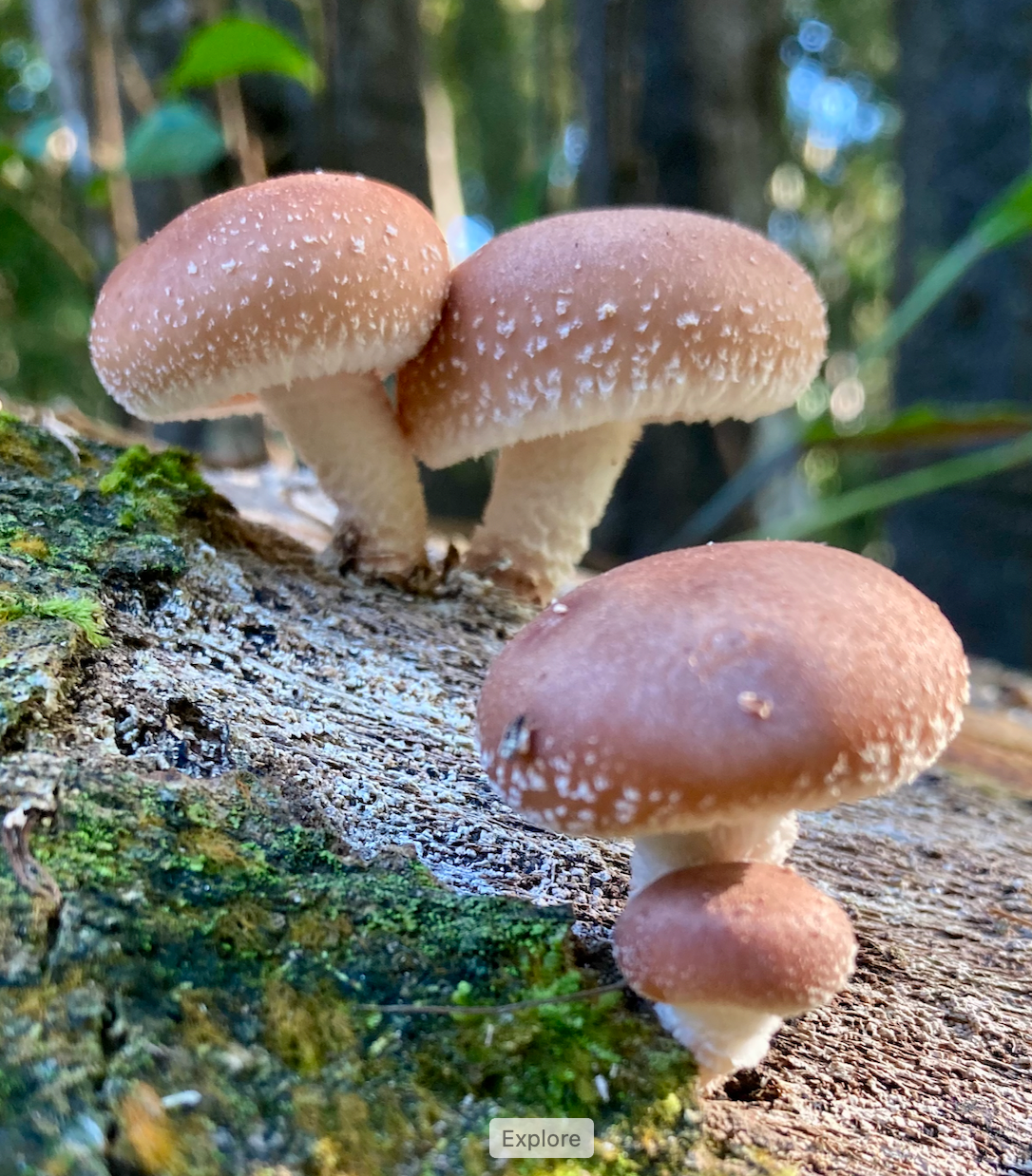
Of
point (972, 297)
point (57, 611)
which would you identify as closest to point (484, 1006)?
point (57, 611)

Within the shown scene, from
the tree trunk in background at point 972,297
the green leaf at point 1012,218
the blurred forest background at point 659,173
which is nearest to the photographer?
the green leaf at point 1012,218

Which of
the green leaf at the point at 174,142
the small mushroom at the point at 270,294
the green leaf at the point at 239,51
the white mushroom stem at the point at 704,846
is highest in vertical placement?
the green leaf at the point at 239,51

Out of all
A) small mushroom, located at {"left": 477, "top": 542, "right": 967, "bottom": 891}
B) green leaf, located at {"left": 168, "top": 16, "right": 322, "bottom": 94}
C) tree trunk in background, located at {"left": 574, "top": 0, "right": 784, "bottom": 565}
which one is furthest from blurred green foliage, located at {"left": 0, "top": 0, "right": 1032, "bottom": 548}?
small mushroom, located at {"left": 477, "top": 542, "right": 967, "bottom": 891}

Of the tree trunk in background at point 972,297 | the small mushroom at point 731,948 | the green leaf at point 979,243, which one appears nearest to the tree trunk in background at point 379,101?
the green leaf at point 979,243

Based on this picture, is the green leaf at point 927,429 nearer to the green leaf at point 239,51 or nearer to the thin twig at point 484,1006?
the green leaf at point 239,51

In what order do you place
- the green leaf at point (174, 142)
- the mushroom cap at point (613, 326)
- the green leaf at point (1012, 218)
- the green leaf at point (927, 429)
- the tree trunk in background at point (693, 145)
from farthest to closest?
the tree trunk in background at point (693, 145)
the green leaf at point (927, 429)
the green leaf at point (1012, 218)
the green leaf at point (174, 142)
the mushroom cap at point (613, 326)

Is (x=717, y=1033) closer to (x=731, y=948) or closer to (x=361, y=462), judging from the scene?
(x=731, y=948)
